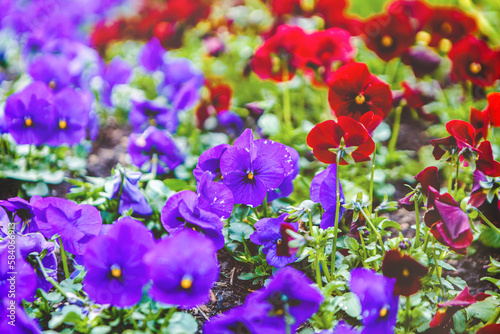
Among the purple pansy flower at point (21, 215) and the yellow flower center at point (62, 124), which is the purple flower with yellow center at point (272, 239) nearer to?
the purple pansy flower at point (21, 215)

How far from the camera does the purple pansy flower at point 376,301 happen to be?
90cm

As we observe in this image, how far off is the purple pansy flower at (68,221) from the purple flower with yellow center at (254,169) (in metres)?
0.37

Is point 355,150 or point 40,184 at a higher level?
point 355,150

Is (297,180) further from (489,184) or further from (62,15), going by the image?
(62,15)

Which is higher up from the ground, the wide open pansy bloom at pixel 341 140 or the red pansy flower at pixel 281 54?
the wide open pansy bloom at pixel 341 140

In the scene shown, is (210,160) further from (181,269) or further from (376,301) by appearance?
(376,301)

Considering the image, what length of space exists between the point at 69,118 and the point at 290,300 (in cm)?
114

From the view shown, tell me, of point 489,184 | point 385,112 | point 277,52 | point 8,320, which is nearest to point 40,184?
point 8,320

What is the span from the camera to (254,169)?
1154mm

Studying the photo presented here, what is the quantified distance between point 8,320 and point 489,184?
1.18 m

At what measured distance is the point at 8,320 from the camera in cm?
94

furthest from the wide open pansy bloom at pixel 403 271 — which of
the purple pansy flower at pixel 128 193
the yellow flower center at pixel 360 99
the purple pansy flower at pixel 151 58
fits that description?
the purple pansy flower at pixel 151 58

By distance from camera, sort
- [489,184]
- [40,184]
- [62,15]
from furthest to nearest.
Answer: [62,15] → [40,184] → [489,184]

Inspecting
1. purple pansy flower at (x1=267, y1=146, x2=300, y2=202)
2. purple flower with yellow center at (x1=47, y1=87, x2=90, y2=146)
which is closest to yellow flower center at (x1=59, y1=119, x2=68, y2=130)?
purple flower with yellow center at (x1=47, y1=87, x2=90, y2=146)
